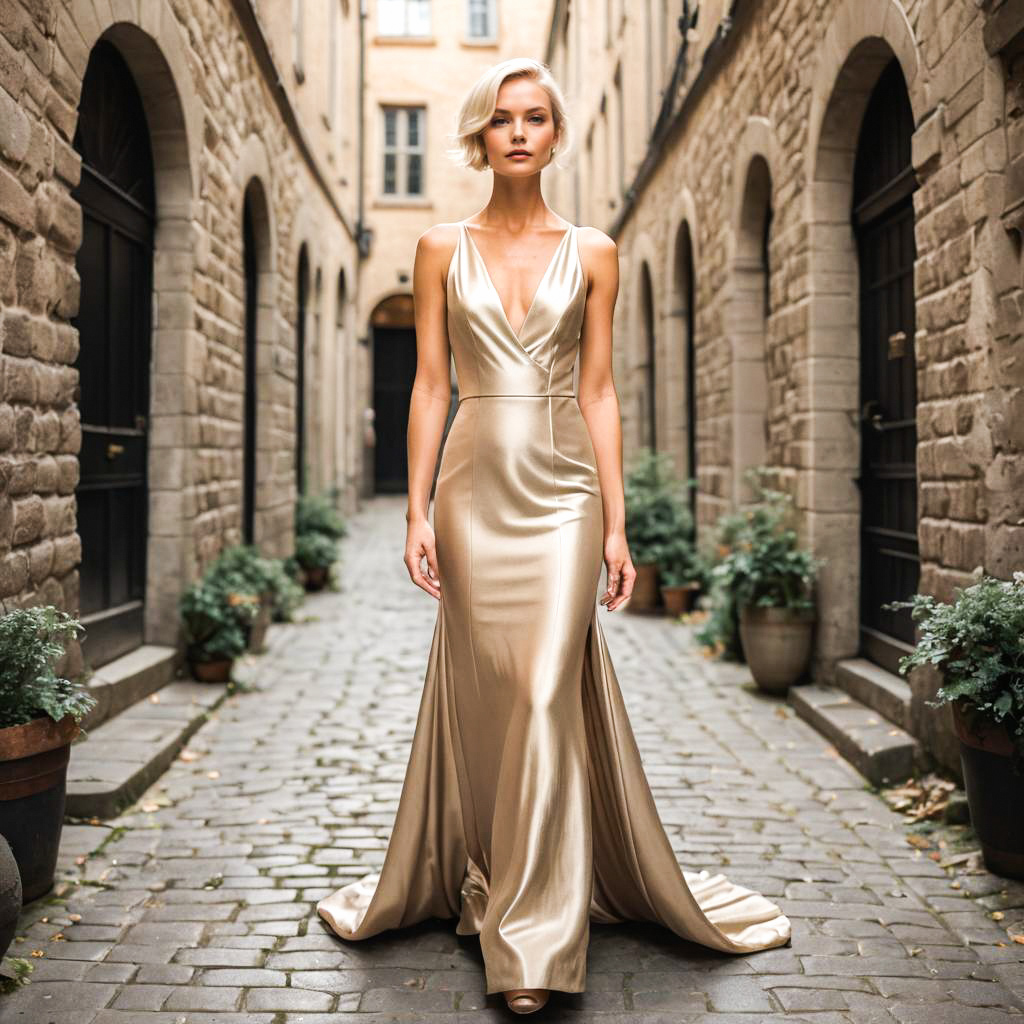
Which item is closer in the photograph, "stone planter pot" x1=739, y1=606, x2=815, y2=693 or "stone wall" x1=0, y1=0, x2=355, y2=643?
"stone wall" x1=0, y1=0, x2=355, y2=643

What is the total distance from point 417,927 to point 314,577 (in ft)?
26.8

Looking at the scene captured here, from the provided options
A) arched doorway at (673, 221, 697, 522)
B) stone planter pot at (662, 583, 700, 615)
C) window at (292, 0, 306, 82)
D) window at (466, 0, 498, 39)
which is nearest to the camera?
stone planter pot at (662, 583, 700, 615)

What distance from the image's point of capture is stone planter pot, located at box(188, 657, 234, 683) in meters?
6.76

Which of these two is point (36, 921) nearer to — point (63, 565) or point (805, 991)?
point (63, 565)

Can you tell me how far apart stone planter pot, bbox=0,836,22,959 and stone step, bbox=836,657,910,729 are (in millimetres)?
3758

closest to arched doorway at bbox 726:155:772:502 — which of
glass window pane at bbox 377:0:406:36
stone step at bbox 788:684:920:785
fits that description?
stone step at bbox 788:684:920:785

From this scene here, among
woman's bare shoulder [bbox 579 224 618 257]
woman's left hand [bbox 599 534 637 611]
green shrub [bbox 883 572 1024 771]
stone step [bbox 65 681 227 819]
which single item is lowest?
stone step [bbox 65 681 227 819]

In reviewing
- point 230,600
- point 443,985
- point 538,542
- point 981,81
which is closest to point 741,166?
point 981,81

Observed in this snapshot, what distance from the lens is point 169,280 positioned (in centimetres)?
680

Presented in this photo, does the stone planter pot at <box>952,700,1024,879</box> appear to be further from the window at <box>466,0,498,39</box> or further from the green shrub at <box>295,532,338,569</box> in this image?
the window at <box>466,0,498,39</box>

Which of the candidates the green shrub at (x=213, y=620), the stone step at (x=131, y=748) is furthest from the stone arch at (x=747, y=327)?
the stone step at (x=131, y=748)

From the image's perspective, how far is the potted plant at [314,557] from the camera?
11.2 meters

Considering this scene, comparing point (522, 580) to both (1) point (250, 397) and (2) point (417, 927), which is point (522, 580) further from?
(1) point (250, 397)

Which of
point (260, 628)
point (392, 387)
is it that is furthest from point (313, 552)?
point (392, 387)
